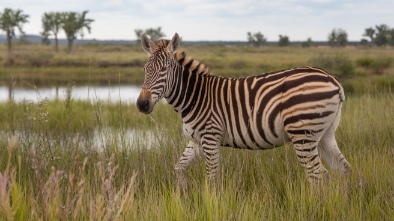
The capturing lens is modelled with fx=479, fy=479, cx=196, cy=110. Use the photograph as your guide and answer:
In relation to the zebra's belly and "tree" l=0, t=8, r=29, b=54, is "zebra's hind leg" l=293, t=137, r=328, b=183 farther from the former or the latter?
"tree" l=0, t=8, r=29, b=54

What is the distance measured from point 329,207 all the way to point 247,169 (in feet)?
5.00

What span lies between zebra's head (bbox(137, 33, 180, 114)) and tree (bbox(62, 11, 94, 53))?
71952mm

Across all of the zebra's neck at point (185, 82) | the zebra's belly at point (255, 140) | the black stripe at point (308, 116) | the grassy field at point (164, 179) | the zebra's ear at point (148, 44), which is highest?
the zebra's ear at point (148, 44)

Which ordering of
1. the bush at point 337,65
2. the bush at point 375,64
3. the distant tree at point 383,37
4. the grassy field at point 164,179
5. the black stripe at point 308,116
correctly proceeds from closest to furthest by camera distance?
the grassy field at point 164,179 < the black stripe at point 308,116 < the bush at point 337,65 < the bush at point 375,64 < the distant tree at point 383,37

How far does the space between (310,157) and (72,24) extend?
7398 cm

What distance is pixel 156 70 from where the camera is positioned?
4.56 metres

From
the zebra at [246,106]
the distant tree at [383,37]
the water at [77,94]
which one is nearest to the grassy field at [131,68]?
the water at [77,94]

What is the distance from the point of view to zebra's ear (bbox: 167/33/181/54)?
183 inches

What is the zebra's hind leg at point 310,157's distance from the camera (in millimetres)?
4414

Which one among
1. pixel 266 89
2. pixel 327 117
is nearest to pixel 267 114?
pixel 266 89

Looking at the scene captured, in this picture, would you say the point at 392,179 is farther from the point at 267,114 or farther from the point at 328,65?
the point at 328,65

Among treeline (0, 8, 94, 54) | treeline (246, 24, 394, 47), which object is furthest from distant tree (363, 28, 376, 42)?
treeline (0, 8, 94, 54)

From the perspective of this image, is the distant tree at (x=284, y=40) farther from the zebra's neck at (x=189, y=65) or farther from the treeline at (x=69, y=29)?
the zebra's neck at (x=189, y=65)

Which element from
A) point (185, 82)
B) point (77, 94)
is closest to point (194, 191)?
point (185, 82)
